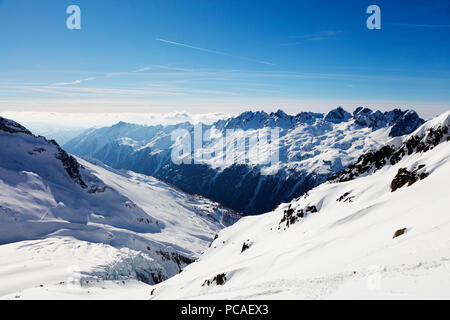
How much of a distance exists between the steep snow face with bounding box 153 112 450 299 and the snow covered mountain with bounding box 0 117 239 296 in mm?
36059

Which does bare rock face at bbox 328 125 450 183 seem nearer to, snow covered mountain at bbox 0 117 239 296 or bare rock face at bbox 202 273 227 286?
bare rock face at bbox 202 273 227 286

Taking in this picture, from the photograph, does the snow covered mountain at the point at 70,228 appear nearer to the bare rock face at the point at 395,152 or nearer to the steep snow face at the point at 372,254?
the steep snow face at the point at 372,254

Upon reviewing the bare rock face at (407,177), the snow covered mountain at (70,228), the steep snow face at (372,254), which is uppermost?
the bare rock face at (407,177)

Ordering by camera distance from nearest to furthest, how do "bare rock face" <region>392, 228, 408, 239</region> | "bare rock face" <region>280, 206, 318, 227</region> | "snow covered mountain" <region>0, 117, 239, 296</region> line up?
"bare rock face" <region>392, 228, 408, 239</region>, "bare rock face" <region>280, 206, 318, 227</region>, "snow covered mountain" <region>0, 117, 239, 296</region>

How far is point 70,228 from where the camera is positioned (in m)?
107

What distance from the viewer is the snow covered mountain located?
212 ft

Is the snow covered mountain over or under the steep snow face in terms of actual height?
under

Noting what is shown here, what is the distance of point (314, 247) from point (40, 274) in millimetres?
54827

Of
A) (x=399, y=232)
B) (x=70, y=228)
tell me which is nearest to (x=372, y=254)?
(x=399, y=232)

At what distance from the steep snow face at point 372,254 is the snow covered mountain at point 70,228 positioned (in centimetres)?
3606

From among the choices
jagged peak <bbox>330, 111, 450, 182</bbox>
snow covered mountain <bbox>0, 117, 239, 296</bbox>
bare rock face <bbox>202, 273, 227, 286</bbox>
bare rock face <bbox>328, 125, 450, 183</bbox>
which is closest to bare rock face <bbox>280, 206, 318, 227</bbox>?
bare rock face <bbox>328, 125, 450, 183</bbox>

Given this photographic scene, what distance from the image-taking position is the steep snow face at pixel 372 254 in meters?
16.7

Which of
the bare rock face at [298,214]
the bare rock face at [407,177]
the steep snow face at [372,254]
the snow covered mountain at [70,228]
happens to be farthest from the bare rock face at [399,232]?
the snow covered mountain at [70,228]
